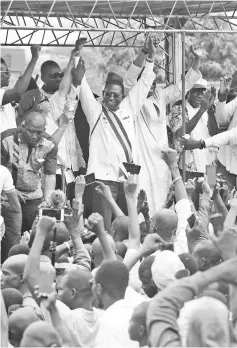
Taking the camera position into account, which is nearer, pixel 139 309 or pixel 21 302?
pixel 139 309

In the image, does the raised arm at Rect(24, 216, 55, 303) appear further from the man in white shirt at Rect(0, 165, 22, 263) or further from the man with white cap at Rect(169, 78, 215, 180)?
the man with white cap at Rect(169, 78, 215, 180)

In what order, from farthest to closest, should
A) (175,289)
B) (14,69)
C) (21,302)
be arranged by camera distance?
(14,69) < (21,302) < (175,289)

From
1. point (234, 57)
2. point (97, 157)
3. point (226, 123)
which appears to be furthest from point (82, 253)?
point (234, 57)

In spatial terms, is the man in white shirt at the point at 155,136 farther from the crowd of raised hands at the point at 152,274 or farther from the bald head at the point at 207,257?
the bald head at the point at 207,257

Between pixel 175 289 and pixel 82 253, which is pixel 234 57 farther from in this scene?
pixel 175 289

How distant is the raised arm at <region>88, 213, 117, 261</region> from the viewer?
764cm

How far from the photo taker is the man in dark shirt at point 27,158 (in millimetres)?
11195

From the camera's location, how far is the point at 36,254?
7.09 meters

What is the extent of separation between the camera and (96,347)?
668 centimetres

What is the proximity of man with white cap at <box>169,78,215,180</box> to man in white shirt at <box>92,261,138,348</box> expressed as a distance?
20.3 ft

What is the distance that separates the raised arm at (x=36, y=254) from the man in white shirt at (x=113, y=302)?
329mm

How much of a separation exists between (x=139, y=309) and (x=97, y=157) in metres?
6.15

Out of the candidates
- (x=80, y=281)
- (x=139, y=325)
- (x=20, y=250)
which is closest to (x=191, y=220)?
(x=20, y=250)

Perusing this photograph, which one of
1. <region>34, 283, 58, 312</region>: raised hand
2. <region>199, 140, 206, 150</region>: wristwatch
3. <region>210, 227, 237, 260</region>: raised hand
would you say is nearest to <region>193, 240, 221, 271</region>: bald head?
<region>34, 283, 58, 312</region>: raised hand
